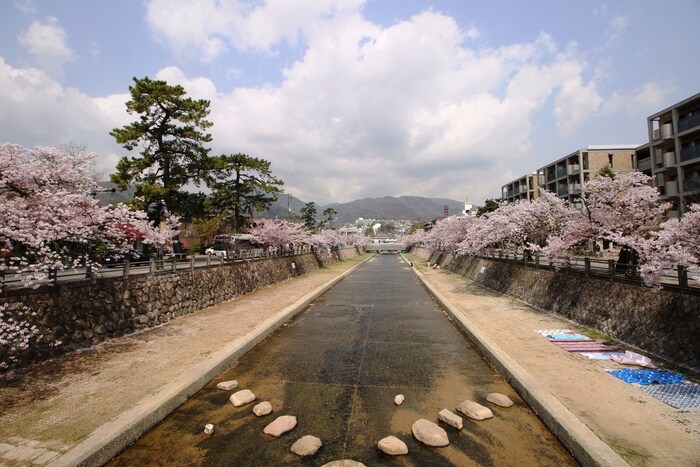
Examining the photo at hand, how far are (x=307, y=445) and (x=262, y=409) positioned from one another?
1499mm

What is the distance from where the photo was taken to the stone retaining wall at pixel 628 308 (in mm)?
8039

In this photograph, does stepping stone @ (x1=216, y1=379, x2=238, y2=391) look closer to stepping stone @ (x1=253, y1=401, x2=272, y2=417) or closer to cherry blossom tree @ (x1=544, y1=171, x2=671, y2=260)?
stepping stone @ (x1=253, y1=401, x2=272, y2=417)

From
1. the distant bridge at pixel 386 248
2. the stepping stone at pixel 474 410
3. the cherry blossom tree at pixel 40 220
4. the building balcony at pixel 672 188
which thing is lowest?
the stepping stone at pixel 474 410

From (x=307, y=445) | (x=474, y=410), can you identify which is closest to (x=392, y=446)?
(x=307, y=445)

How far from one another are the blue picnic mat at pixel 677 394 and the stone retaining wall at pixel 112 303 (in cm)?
1271

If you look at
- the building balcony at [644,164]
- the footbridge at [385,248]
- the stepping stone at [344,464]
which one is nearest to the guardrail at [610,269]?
the stepping stone at [344,464]

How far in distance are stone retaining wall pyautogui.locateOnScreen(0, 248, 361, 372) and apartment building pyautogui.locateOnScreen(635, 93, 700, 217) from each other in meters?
36.6

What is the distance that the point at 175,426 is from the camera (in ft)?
19.4

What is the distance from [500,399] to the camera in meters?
6.83

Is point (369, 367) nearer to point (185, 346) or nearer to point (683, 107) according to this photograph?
point (185, 346)

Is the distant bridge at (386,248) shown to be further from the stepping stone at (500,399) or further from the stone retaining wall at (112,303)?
the stepping stone at (500,399)

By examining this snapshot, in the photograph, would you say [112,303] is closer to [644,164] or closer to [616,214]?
[616,214]

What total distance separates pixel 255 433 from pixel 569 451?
470 cm

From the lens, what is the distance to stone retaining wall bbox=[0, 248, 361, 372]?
8.39m
